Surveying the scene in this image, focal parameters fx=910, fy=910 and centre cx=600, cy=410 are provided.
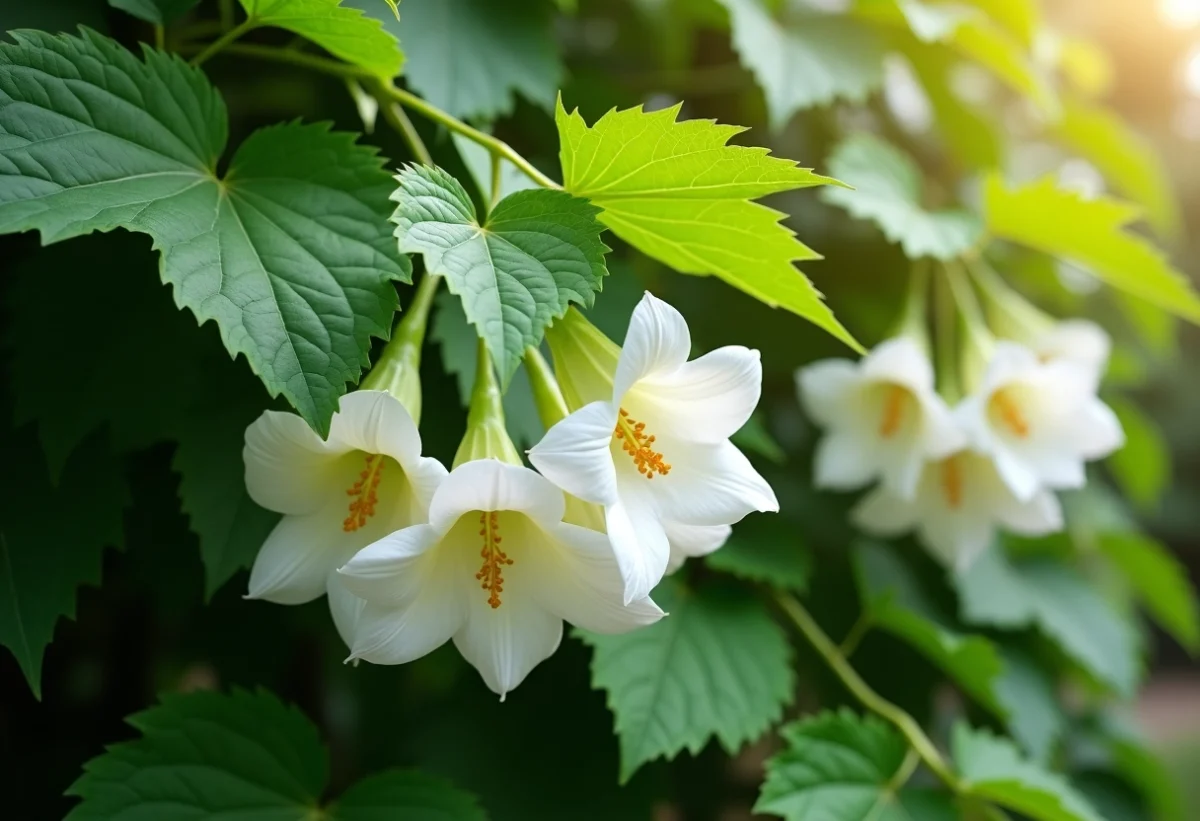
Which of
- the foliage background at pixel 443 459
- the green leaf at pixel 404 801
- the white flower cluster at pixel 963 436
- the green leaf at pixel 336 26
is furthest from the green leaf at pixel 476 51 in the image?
the green leaf at pixel 404 801

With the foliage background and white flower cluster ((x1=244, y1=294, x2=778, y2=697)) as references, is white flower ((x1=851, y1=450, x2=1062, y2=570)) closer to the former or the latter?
the foliage background

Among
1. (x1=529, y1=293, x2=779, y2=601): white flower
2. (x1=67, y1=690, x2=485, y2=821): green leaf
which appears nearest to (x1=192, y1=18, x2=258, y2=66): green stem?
(x1=529, y1=293, x2=779, y2=601): white flower

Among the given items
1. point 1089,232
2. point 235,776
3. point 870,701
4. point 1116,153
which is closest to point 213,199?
point 235,776

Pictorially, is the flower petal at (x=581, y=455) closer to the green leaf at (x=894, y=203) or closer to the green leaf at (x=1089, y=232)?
the green leaf at (x=894, y=203)

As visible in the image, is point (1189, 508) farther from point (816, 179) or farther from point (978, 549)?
point (816, 179)

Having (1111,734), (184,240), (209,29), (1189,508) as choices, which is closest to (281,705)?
(184,240)
